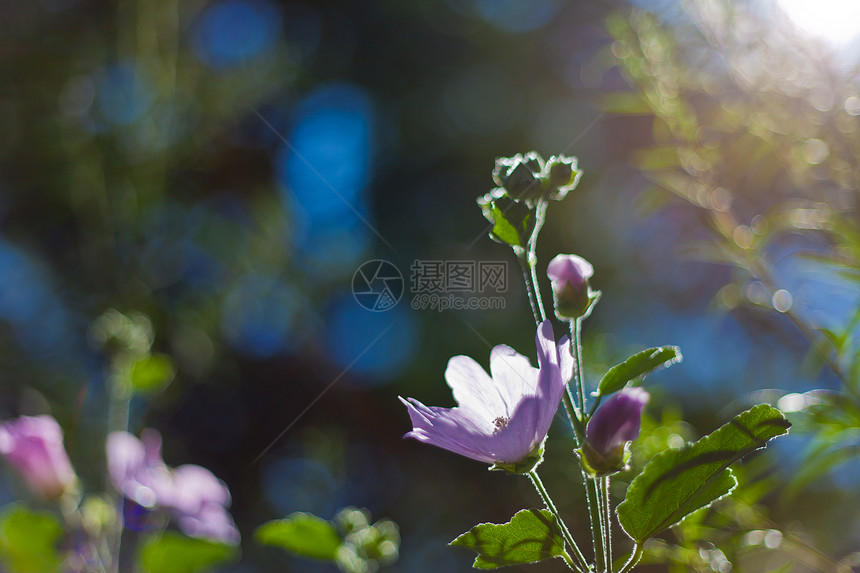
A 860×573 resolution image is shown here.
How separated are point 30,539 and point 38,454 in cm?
12

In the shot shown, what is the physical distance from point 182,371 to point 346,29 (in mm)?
1551

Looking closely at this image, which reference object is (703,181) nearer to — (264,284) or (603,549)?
(603,549)

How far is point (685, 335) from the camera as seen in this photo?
1.41 meters

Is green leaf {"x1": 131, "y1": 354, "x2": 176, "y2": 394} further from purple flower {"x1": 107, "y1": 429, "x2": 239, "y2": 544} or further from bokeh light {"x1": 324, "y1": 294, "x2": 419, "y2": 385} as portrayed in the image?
bokeh light {"x1": 324, "y1": 294, "x2": 419, "y2": 385}

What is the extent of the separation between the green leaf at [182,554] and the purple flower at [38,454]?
0.18 meters

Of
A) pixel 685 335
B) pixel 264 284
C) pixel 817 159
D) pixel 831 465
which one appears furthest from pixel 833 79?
pixel 264 284

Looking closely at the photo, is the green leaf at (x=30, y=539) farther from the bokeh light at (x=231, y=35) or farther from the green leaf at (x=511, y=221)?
the bokeh light at (x=231, y=35)

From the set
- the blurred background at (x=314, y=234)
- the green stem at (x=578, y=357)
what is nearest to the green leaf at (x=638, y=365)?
the green stem at (x=578, y=357)

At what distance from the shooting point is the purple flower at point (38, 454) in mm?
742

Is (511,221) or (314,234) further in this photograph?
(314,234)

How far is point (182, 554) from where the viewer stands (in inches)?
24.4

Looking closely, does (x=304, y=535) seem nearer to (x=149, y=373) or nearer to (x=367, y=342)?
(x=149, y=373)

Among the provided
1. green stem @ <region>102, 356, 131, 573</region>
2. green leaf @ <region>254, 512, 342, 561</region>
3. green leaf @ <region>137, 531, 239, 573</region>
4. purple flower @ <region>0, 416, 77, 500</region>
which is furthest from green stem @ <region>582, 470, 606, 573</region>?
purple flower @ <region>0, 416, 77, 500</region>

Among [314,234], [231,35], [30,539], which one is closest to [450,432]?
[30,539]
